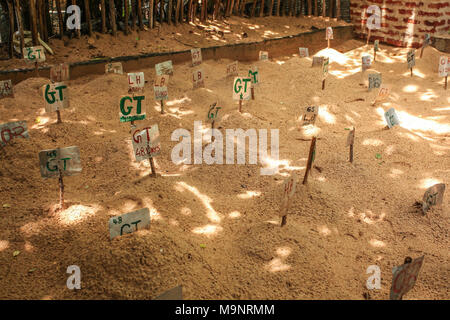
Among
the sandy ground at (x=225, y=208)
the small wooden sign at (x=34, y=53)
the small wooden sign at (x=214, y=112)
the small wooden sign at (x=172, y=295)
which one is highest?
the small wooden sign at (x=34, y=53)

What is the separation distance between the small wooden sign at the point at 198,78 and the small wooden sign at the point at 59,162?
113 inches

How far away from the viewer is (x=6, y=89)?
483 cm

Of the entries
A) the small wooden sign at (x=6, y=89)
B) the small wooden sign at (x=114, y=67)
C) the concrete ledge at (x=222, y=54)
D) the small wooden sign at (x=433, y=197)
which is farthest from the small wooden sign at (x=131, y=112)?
the small wooden sign at (x=433, y=197)

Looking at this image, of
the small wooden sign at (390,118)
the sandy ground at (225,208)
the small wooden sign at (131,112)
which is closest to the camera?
the sandy ground at (225,208)

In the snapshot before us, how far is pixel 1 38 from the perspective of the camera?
5953 mm

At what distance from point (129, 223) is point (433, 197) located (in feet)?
7.55

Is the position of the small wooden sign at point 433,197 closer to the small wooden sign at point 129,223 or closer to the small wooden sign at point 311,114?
the small wooden sign at point 311,114

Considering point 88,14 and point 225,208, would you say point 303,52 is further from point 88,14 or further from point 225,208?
point 225,208

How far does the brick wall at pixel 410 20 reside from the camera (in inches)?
285

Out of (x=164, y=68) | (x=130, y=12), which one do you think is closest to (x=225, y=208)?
(x=164, y=68)

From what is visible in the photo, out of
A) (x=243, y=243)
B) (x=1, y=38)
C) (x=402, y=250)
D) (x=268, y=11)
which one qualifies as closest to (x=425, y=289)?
(x=402, y=250)

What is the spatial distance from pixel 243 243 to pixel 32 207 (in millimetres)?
1639

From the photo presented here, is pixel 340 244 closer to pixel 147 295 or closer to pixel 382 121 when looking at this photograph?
pixel 147 295

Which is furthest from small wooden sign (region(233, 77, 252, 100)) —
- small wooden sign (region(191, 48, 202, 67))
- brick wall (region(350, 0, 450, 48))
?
brick wall (region(350, 0, 450, 48))
